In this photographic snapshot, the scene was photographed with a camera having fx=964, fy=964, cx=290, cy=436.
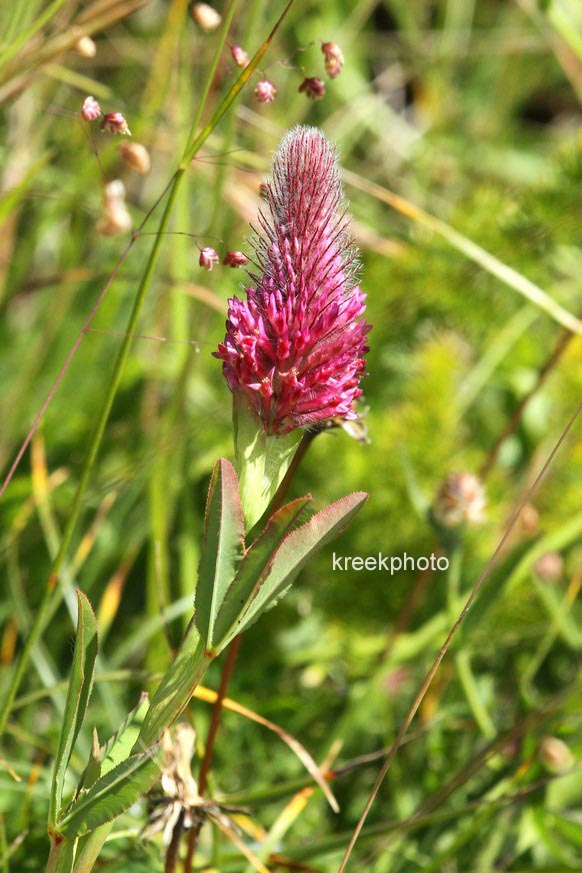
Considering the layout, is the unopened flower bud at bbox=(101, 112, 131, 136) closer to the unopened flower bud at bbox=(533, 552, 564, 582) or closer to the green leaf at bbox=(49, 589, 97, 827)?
the green leaf at bbox=(49, 589, 97, 827)

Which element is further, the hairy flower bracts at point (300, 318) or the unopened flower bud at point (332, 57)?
the unopened flower bud at point (332, 57)

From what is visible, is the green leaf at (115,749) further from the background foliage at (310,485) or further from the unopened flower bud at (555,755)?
the unopened flower bud at (555,755)

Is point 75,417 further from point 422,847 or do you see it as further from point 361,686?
point 422,847

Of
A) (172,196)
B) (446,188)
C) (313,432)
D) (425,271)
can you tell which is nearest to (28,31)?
(172,196)

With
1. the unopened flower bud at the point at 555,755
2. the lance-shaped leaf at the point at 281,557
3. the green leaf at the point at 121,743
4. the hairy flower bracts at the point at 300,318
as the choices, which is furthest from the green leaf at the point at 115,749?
the unopened flower bud at the point at 555,755

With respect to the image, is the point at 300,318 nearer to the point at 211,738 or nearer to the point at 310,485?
the point at 211,738
